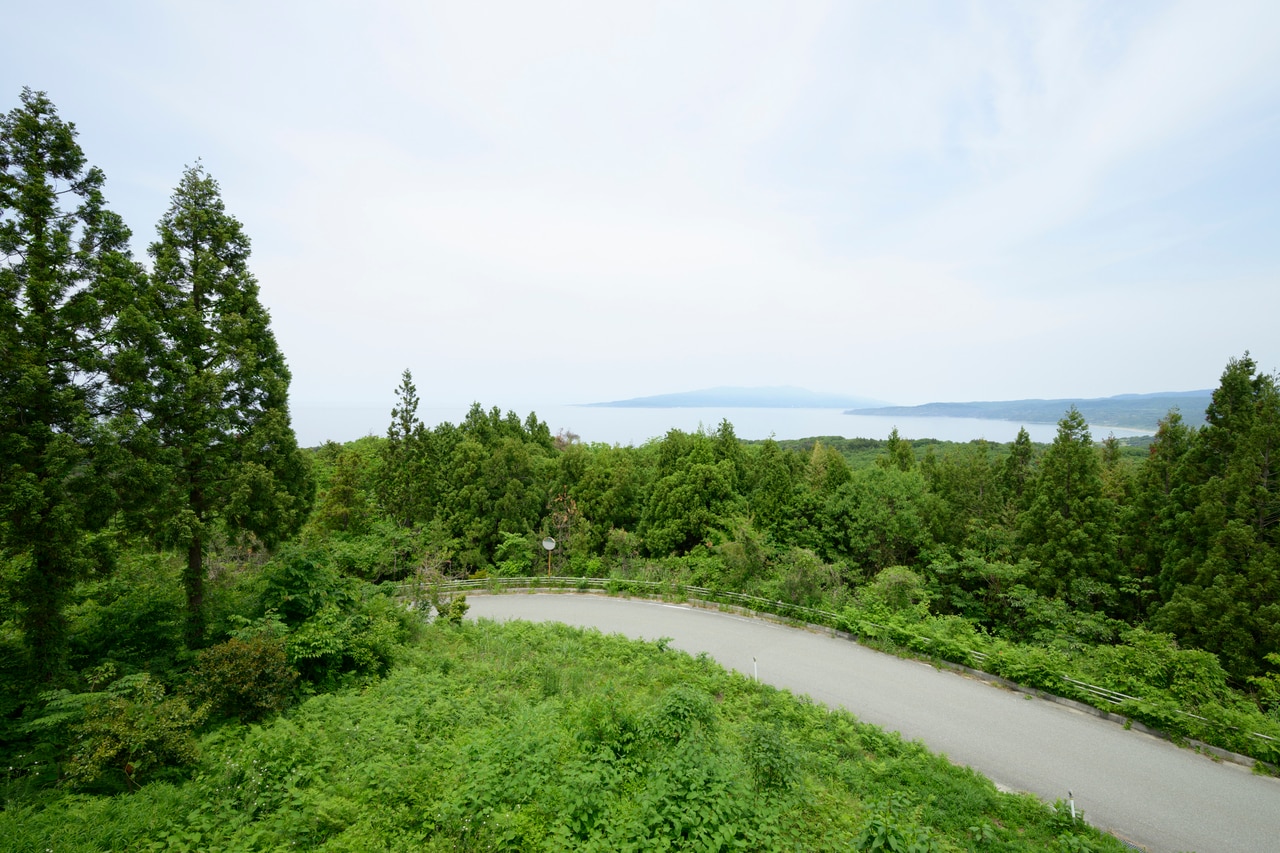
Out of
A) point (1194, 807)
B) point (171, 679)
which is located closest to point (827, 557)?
point (1194, 807)

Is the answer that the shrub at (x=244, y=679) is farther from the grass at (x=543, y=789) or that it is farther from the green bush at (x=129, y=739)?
the green bush at (x=129, y=739)

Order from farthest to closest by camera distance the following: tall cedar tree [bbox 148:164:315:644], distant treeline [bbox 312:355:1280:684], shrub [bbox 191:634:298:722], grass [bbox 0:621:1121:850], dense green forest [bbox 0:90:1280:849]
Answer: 1. distant treeline [bbox 312:355:1280:684]
2. tall cedar tree [bbox 148:164:315:644]
3. shrub [bbox 191:634:298:722]
4. dense green forest [bbox 0:90:1280:849]
5. grass [bbox 0:621:1121:850]

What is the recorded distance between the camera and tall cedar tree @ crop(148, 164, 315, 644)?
8.91 m

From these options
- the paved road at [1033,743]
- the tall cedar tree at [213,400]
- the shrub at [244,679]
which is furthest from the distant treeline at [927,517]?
the shrub at [244,679]

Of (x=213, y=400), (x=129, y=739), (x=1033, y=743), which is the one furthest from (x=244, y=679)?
(x=1033, y=743)

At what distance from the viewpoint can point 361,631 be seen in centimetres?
1012

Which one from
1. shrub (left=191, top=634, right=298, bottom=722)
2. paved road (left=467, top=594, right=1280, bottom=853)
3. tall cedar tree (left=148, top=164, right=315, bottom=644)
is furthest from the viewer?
tall cedar tree (left=148, top=164, right=315, bottom=644)

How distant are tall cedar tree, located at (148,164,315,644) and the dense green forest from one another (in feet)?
0.17

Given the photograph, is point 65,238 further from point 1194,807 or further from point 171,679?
point 1194,807

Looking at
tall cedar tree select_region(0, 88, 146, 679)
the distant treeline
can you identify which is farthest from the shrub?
the distant treeline

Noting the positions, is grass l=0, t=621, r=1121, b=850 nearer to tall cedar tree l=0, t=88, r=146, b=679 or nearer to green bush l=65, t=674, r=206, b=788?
green bush l=65, t=674, r=206, b=788

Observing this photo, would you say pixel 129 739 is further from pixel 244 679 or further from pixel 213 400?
pixel 213 400

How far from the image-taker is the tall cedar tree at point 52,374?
22.8 ft

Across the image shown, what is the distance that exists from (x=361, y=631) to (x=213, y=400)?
5.37 m
